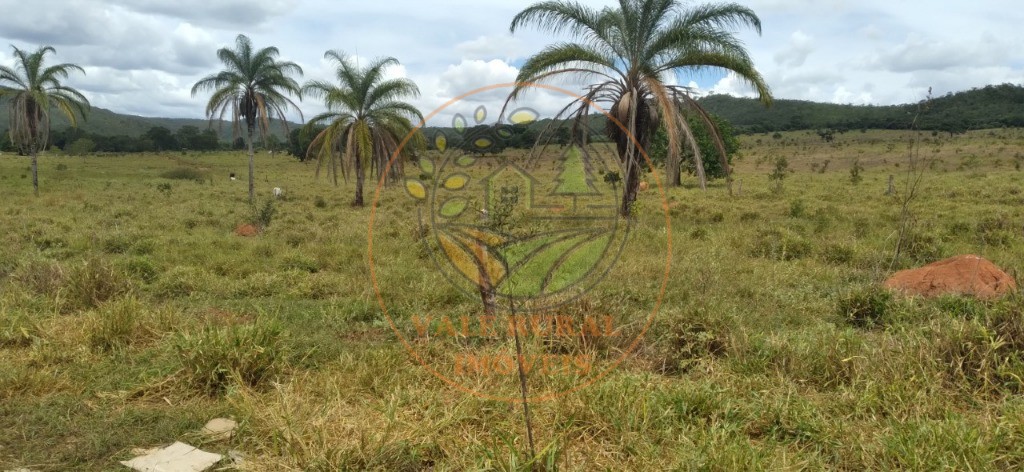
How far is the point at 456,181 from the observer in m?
3.57

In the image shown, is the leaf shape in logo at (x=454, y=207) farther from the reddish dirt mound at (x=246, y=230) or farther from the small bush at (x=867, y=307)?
the reddish dirt mound at (x=246, y=230)

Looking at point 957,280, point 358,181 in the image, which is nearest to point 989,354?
point 957,280

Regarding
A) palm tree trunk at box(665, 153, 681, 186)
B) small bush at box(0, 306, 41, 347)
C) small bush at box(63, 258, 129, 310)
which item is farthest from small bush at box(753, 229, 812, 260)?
small bush at box(0, 306, 41, 347)

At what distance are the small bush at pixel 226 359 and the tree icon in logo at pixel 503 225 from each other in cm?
151

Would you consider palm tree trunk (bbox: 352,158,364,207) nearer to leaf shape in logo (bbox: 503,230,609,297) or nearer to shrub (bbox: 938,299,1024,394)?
leaf shape in logo (bbox: 503,230,609,297)

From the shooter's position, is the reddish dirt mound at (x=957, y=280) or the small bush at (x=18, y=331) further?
the reddish dirt mound at (x=957, y=280)

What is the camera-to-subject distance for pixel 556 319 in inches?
186

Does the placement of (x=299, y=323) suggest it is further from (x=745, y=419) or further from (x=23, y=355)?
(x=745, y=419)

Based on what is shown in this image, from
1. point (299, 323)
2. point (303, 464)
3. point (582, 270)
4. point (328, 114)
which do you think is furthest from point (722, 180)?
point (303, 464)

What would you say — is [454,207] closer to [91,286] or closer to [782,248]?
[91,286]

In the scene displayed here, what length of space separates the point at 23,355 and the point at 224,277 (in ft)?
9.90

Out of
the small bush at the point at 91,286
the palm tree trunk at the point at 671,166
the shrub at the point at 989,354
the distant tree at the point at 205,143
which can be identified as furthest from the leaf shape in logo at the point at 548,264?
the distant tree at the point at 205,143

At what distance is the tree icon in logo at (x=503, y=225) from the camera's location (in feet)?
11.0

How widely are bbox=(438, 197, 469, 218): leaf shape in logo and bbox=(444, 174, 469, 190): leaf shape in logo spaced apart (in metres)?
0.24
